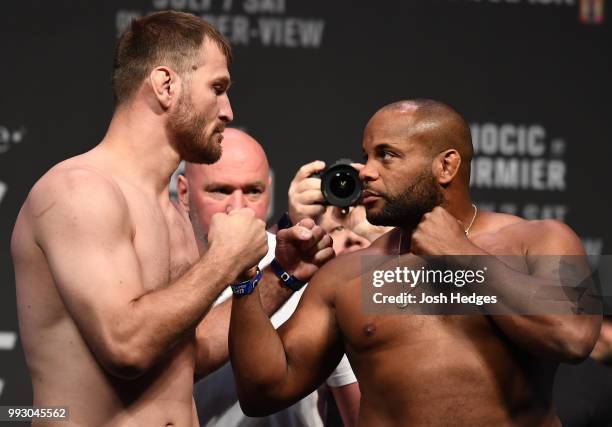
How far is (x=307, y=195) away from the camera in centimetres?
228

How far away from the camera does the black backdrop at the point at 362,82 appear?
2861mm

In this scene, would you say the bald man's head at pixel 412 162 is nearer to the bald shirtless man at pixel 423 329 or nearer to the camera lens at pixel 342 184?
the bald shirtless man at pixel 423 329

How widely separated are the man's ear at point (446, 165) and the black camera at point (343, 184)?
220 millimetres

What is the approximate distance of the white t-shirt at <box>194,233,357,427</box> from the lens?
2.37 metres

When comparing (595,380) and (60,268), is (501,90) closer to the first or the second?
(595,380)

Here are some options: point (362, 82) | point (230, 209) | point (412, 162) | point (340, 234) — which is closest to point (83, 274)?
point (412, 162)

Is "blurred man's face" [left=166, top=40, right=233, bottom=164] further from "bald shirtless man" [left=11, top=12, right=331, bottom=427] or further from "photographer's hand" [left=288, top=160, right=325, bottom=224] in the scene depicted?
"photographer's hand" [left=288, top=160, right=325, bottom=224]

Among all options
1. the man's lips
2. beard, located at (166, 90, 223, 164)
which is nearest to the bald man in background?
the man's lips

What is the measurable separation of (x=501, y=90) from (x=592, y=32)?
33 cm

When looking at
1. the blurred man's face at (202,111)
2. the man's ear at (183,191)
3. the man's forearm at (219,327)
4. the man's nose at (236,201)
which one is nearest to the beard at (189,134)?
the blurred man's face at (202,111)

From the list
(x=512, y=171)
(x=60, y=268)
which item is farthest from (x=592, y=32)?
(x=60, y=268)

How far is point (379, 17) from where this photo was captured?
9.75 feet

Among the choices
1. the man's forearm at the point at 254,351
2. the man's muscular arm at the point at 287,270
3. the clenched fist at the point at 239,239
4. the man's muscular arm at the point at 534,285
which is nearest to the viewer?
the clenched fist at the point at 239,239

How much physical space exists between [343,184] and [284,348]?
0.40 metres
